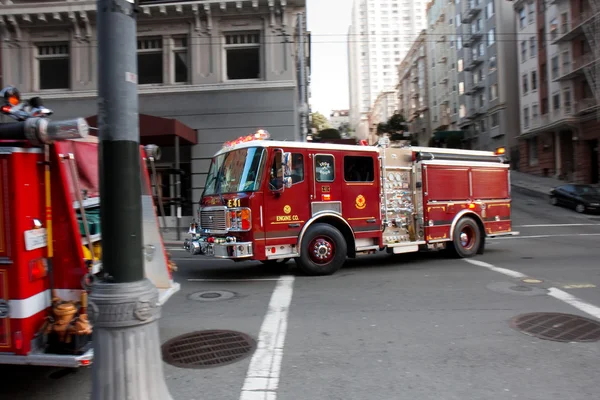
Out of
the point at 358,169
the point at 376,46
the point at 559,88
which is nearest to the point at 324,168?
the point at 358,169

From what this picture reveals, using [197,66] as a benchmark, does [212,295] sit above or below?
below

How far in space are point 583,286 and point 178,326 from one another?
21.7 ft

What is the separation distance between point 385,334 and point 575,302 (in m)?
3.32

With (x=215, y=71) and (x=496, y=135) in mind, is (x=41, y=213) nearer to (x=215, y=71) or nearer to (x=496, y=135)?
(x=215, y=71)

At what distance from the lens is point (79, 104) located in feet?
67.1

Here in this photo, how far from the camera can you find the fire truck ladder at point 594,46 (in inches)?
1215

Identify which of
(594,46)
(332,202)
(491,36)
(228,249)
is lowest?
(228,249)

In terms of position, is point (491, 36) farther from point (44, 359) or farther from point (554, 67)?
point (44, 359)

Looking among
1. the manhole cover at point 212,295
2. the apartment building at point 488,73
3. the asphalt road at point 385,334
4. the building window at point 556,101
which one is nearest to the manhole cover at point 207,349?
the asphalt road at point 385,334

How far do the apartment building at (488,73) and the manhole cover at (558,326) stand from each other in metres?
41.4

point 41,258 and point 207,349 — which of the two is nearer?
point 41,258

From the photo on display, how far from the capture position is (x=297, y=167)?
28.9 feet

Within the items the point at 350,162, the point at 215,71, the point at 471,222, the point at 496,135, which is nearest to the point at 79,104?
the point at 215,71

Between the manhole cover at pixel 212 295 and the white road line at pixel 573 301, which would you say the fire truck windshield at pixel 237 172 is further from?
the white road line at pixel 573 301
